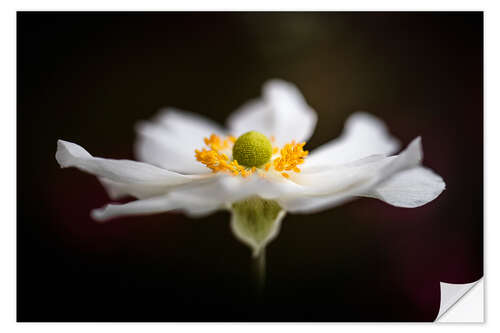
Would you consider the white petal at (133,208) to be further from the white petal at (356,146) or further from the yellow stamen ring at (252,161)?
the white petal at (356,146)

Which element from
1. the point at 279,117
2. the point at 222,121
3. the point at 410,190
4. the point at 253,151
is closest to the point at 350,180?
the point at 410,190

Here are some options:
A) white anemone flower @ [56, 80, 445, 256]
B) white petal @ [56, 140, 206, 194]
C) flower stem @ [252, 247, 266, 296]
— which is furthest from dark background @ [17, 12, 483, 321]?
white petal @ [56, 140, 206, 194]

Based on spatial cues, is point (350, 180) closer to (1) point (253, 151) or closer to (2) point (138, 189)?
(1) point (253, 151)

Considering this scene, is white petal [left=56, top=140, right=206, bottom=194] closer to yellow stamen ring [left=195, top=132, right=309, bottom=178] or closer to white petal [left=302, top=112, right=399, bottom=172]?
yellow stamen ring [left=195, top=132, right=309, bottom=178]

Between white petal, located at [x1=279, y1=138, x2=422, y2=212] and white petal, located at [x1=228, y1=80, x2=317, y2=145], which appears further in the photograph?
white petal, located at [x1=228, y1=80, x2=317, y2=145]

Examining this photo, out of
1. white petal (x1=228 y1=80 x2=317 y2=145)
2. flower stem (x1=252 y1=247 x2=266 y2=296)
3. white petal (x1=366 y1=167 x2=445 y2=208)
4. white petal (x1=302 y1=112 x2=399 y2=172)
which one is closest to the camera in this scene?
white petal (x1=366 y1=167 x2=445 y2=208)
